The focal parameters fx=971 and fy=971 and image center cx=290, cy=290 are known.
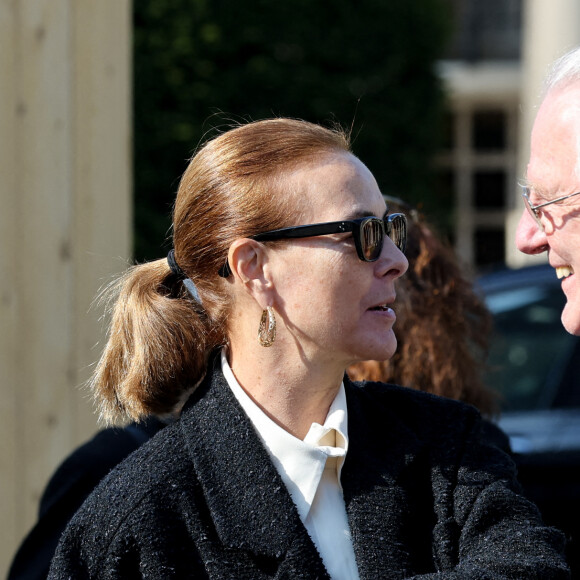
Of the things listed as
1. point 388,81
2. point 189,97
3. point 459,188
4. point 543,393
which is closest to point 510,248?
point 459,188

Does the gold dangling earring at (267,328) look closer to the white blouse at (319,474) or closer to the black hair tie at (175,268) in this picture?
the white blouse at (319,474)

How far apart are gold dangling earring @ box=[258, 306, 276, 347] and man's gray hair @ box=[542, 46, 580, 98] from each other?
81 cm

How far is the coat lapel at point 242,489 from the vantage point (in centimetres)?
174

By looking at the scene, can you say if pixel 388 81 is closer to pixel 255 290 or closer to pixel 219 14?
pixel 219 14

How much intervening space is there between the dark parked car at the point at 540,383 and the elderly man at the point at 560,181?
192cm

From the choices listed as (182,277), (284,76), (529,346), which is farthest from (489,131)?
(182,277)

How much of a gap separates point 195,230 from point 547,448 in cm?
262

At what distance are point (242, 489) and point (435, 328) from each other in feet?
3.19

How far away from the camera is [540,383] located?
14.7ft

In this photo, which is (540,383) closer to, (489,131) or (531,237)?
(531,237)

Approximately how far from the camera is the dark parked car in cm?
393

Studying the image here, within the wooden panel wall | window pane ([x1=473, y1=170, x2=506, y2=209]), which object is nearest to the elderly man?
the wooden panel wall

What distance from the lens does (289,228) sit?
1872 mm

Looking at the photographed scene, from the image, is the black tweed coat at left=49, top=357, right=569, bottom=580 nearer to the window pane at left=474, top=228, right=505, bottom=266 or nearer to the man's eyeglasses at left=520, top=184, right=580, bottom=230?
the man's eyeglasses at left=520, top=184, right=580, bottom=230
